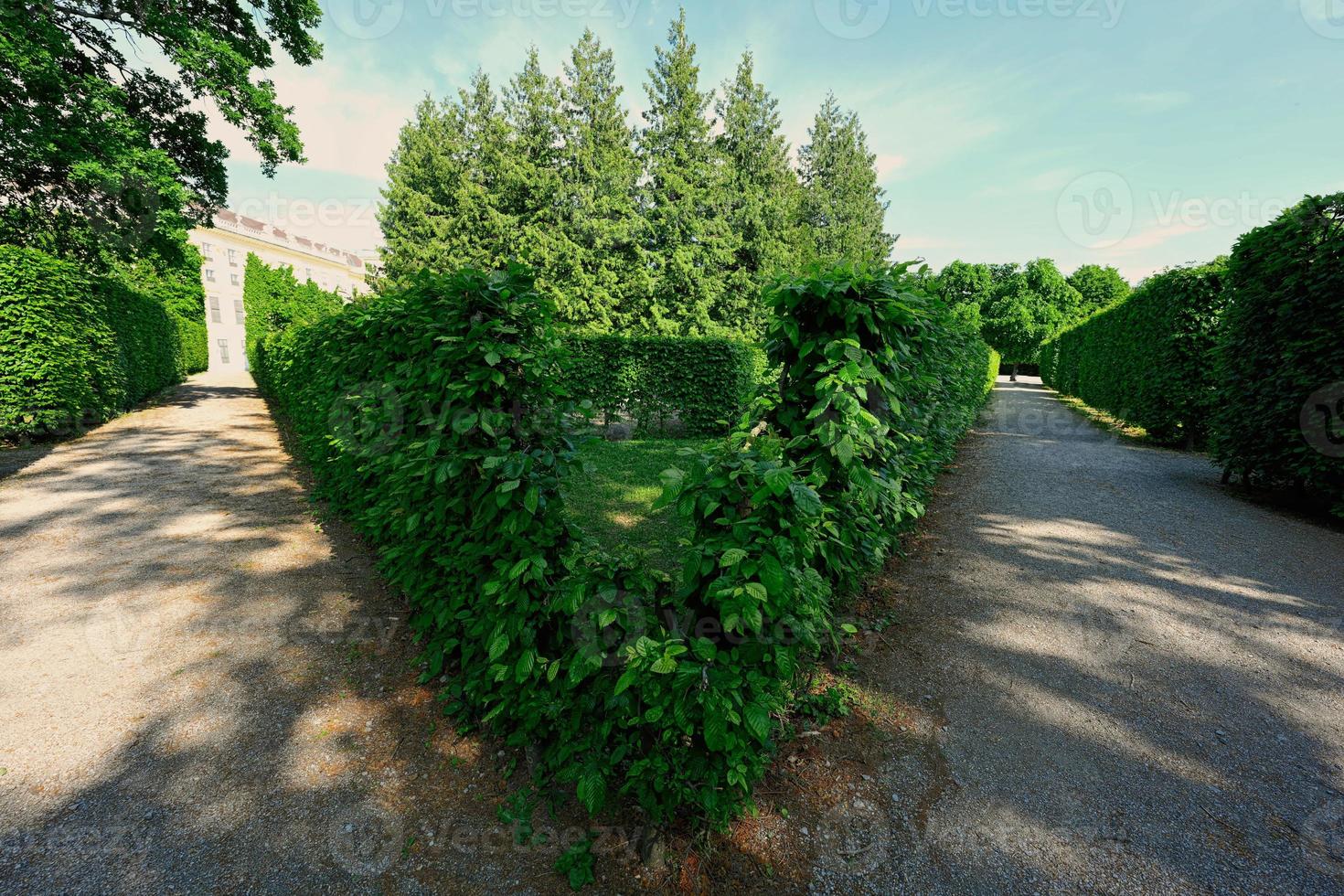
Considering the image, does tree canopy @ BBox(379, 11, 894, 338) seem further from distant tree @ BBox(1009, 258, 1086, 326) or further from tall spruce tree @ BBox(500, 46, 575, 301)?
distant tree @ BBox(1009, 258, 1086, 326)

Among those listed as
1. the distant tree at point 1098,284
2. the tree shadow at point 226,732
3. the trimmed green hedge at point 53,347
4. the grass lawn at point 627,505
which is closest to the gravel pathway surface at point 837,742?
the tree shadow at point 226,732

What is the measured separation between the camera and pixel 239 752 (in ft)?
8.20

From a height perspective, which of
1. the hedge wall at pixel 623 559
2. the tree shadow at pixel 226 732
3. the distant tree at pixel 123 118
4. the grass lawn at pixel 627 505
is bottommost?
the tree shadow at pixel 226 732

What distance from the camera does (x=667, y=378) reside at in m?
12.8

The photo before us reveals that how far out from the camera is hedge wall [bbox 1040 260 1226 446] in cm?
955

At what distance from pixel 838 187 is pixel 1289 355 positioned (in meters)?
34.5

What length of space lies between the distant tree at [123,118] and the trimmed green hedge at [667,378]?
8.50m

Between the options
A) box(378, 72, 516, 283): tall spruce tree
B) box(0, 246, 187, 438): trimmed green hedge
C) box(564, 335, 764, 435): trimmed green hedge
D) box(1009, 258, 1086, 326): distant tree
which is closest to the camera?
box(0, 246, 187, 438): trimmed green hedge

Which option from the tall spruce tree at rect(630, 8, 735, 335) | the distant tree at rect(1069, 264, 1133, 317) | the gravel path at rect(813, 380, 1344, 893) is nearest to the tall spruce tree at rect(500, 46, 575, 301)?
the tall spruce tree at rect(630, 8, 735, 335)

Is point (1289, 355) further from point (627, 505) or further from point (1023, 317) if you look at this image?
point (1023, 317)

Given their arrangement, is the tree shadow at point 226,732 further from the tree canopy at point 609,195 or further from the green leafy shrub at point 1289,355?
the tree canopy at point 609,195

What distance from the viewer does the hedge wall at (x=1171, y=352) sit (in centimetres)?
955

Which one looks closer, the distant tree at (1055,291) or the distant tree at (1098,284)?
the distant tree at (1055,291)

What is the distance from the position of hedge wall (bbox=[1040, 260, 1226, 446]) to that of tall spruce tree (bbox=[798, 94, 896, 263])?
2350 centimetres
